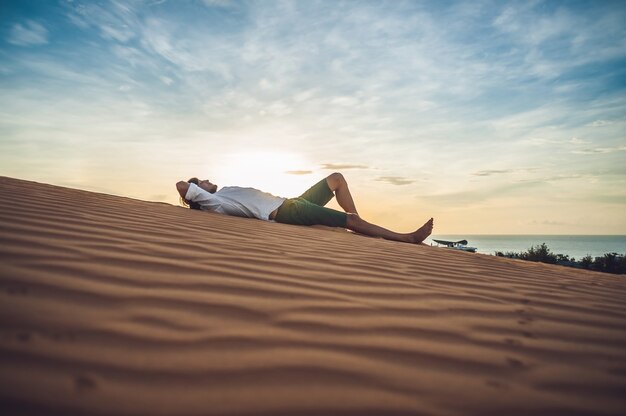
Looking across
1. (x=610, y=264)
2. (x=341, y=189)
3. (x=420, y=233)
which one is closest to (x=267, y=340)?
(x=420, y=233)

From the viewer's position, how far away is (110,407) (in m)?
0.70

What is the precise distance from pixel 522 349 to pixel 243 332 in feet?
3.21

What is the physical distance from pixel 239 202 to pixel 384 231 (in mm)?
2170

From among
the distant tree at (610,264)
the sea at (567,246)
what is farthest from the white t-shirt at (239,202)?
the distant tree at (610,264)

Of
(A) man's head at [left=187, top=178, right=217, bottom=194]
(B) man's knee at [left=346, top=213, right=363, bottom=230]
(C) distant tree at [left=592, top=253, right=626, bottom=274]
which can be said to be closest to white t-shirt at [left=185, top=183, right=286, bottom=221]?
(A) man's head at [left=187, top=178, right=217, bottom=194]

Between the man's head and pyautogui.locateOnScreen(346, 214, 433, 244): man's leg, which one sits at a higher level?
the man's head

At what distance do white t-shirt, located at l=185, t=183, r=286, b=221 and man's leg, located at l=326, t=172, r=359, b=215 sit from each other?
1142 millimetres

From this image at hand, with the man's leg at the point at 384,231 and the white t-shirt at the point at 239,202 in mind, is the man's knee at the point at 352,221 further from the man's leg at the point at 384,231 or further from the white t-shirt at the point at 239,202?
the white t-shirt at the point at 239,202

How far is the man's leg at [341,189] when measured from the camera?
580 centimetres

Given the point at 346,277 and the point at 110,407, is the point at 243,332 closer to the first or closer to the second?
the point at 110,407

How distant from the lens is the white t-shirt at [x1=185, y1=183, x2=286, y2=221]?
197 inches

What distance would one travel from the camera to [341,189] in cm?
586

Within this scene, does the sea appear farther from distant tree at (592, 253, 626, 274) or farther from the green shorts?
the green shorts

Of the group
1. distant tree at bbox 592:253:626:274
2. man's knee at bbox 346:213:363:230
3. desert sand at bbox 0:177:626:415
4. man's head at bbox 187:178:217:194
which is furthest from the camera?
distant tree at bbox 592:253:626:274
